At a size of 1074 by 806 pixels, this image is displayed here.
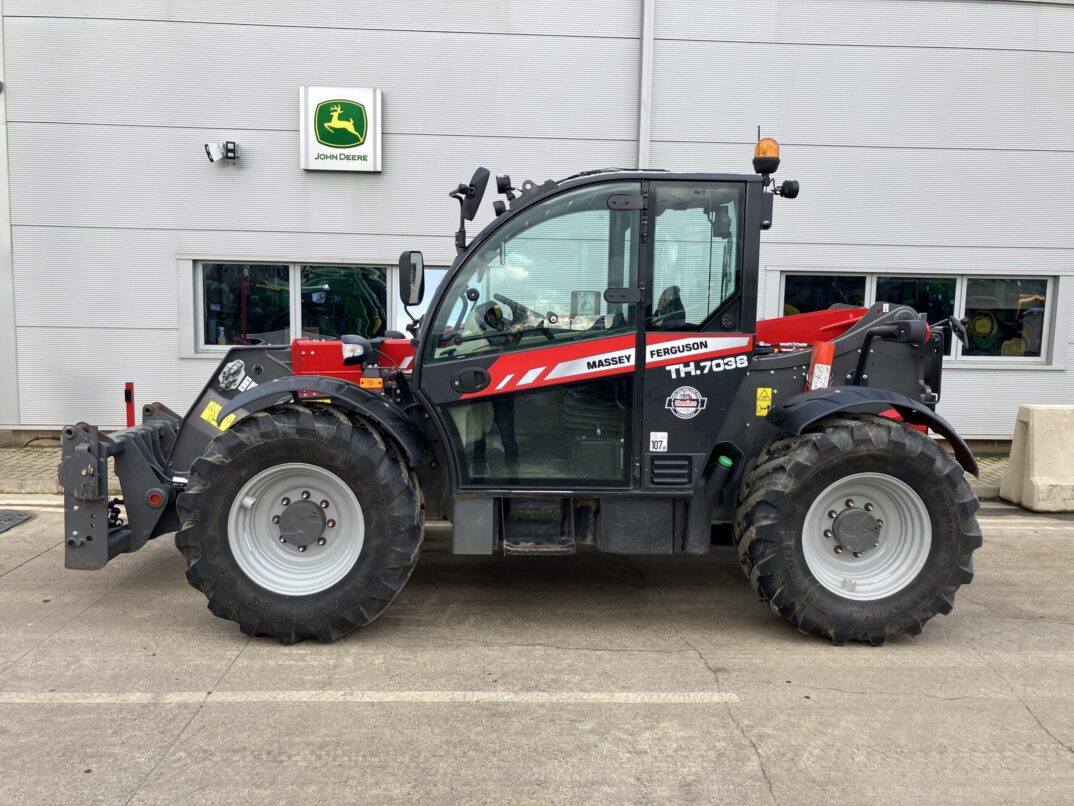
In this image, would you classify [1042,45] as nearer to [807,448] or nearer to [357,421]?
[807,448]

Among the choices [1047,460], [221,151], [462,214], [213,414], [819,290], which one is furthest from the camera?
[819,290]

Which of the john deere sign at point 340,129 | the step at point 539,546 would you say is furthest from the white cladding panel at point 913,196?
the step at point 539,546

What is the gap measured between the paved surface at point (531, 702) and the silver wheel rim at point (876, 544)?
1.11 ft

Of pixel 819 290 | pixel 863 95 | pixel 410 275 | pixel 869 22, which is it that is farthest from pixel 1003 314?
pixel 410 275

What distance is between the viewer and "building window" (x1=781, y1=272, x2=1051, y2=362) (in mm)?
9375

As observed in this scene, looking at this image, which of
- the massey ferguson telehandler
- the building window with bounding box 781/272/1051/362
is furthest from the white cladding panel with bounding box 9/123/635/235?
the massey ferguson telehandler

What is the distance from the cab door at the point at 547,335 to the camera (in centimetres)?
403

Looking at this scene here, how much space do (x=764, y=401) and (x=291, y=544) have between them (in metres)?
2.73

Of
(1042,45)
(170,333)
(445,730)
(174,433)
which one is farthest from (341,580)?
(1042,45)

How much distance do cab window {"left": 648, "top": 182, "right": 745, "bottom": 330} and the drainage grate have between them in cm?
561

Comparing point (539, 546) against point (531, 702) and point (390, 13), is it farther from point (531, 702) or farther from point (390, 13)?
point (390, 13)

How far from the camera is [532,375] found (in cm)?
406

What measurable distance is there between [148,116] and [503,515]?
7.23m

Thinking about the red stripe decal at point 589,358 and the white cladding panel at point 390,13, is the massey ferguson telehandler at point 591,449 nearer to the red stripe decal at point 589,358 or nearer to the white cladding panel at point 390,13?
the red stripe decal at point 589,358
